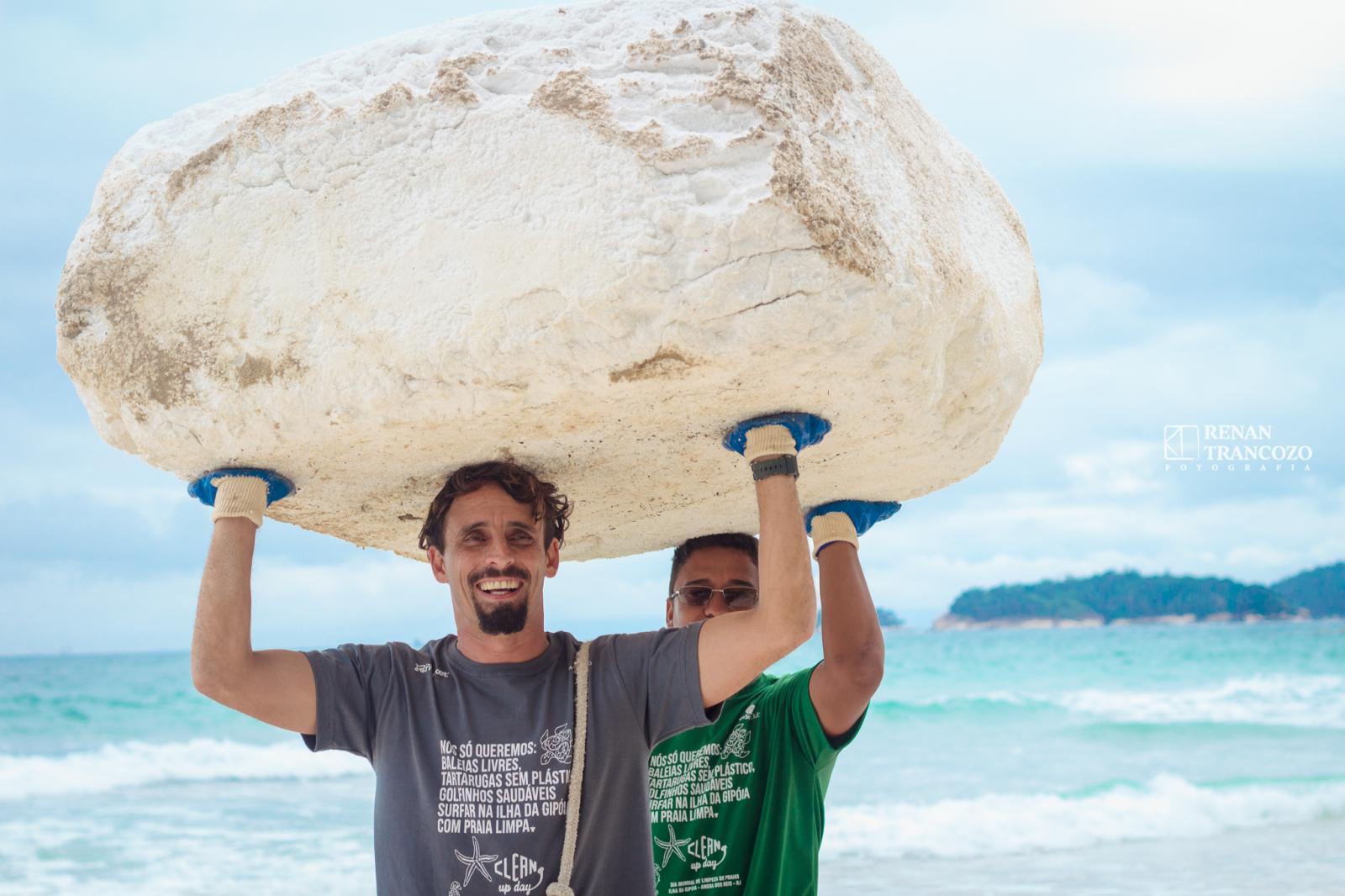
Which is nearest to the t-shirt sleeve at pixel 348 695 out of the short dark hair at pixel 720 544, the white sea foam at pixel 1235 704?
the short dark hair at pixel 720 544

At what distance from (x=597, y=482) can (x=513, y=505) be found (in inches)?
10.6

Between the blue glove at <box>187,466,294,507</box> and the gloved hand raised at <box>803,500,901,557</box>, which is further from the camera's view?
the gloved hand raised at <box>803,500,901,557</box>

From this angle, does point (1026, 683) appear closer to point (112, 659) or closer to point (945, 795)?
point (945, 795)

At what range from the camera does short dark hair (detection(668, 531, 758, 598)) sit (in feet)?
10.5

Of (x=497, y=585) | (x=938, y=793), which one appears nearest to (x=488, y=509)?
(x=497, y=585)

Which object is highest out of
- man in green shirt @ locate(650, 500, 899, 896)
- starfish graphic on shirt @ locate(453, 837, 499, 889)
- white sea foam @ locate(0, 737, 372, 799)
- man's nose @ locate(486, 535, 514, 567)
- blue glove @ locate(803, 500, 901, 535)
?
white sea foam @ locate(0, 737, 372, 799)

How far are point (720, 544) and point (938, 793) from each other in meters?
10.5

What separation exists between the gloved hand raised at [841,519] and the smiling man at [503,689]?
0.57 meters

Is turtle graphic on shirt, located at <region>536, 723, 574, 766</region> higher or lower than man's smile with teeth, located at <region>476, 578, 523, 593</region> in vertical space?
lower

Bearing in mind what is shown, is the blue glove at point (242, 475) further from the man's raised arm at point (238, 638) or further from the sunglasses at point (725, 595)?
the sunglasses at point (725, 595)

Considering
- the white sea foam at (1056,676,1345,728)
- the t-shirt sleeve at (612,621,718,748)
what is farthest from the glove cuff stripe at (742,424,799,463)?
the white sea foam at (1056,676,1345,728)

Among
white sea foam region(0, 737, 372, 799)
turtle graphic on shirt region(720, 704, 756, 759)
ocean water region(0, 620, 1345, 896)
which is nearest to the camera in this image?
turtle graphic on shirt region(720, 704, 756, 759)

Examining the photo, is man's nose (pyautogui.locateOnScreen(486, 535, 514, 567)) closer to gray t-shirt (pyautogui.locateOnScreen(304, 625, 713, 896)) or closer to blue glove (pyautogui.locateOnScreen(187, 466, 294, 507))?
gray t-shirt (pyautogui.locateOnScreen(304, 625, 713, 896))

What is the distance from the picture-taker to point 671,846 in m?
2.76
